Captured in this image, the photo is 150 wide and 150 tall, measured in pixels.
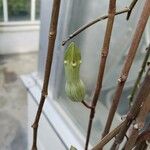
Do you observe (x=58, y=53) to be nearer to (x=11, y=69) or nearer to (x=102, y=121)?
(x=102, y=121)

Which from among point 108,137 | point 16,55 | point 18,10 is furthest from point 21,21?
point 108,137

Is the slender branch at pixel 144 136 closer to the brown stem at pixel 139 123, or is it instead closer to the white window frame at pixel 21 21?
the brown stem at pixel 139 123

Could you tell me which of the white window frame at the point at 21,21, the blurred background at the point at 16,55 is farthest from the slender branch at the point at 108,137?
the white window frame at the point at 21,21

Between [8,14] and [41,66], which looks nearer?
[41,66]

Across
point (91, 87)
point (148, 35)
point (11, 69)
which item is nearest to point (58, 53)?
point (91, 87)

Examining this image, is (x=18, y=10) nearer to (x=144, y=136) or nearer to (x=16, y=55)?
(x=16, y=55)

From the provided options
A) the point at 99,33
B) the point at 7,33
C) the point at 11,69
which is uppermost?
the point at 99,33

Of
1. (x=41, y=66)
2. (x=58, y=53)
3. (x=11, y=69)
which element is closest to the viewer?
Result: (x=58, y=53)

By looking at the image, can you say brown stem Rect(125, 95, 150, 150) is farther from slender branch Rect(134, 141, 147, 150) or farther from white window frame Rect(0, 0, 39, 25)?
white window frame Rect(0, 0, 39, 25)

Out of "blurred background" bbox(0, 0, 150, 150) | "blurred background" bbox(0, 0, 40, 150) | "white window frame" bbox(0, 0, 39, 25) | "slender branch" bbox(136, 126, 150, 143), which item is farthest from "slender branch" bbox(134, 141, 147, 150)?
"white window frame" bbox(0, 0, 39, 25)
